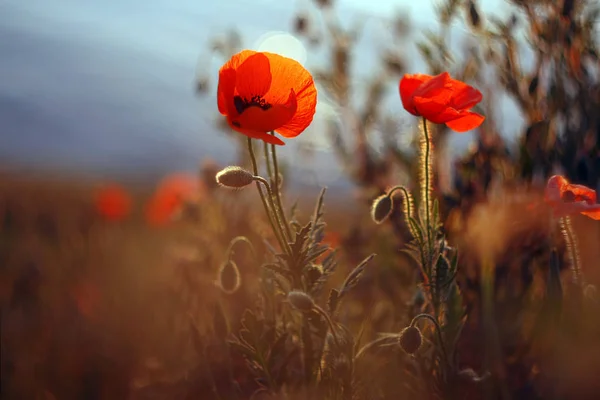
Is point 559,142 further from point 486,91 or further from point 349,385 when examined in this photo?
point 349,385

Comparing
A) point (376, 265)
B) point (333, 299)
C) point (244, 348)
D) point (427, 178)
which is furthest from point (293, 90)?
point (376, 265)

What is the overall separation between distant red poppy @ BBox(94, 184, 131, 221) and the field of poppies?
1.60ft

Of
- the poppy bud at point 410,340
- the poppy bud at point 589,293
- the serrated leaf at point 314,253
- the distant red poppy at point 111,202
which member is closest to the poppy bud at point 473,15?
the poppy bud at point 589,293

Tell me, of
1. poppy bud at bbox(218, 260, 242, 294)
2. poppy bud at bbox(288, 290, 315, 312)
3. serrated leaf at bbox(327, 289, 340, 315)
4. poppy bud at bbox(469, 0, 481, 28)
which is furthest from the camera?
poppy bud at bbox(469, 0, 481, 28)

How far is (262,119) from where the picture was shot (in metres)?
1.46

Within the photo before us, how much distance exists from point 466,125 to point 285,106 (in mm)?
450

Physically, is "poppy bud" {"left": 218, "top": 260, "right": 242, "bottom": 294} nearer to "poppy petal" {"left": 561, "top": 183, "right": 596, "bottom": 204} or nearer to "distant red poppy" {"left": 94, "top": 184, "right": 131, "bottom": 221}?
"poppy petal" {"left": 561, "top": 183, "right": 596, "bottom": 204}

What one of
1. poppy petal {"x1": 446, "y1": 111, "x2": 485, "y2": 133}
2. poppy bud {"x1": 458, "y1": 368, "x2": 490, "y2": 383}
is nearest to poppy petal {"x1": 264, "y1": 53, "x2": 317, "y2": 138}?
poppy petal {"x1": 446, "y1": 111, "x2": 485, "y2": 133}

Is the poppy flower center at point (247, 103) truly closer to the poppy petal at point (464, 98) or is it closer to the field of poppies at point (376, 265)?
the field of poppies at point (376, 265)

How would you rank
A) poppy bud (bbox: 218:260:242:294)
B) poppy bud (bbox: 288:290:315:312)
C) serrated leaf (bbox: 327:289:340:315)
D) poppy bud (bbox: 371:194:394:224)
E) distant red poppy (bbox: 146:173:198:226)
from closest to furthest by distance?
poppy bud (bbox: 288:290:315:312) < serrated leaf (bbox: 327:289:340:315) < poppy bud (bbox: 371:194:394:224) < poppy bud (bbox: 218:260:242:294) < distant red poppy (bbox: 146:173:198:226)

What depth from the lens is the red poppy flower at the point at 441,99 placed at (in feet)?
5.17

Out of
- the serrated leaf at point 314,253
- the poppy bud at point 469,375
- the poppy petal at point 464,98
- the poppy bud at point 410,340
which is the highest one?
the poppy petal at point 464,98

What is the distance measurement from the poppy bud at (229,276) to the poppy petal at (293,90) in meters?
0.45

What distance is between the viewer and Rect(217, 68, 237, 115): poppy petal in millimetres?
1503
